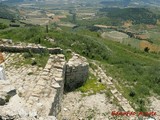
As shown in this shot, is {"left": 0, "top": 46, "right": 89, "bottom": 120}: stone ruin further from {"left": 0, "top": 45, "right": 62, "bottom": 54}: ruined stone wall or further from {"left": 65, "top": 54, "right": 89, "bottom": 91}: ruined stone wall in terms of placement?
{"left": 0, "top": 45, "right": 62, "bottom": 54}: ruined stone wall

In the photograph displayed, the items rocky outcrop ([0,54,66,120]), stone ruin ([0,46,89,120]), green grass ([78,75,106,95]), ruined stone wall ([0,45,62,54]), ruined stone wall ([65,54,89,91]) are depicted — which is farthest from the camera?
ruined stone wall ([0,45,62,54])

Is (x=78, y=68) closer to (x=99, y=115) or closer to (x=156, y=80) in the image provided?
(x=99, y=115)

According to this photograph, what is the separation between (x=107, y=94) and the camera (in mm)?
18344

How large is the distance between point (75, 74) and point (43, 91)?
548 cm

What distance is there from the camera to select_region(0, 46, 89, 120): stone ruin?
28.5ft

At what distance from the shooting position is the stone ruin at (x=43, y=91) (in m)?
8.70

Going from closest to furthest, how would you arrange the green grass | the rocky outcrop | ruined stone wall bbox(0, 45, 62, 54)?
the rocky outcrop, the green grass, ruined stone wall bbox(0, 45, 62, 54)

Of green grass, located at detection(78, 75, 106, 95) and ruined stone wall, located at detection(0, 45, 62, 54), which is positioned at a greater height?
ruined stone wall, located at detection(0, 45, 62, 54)

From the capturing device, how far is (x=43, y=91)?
13.5 m

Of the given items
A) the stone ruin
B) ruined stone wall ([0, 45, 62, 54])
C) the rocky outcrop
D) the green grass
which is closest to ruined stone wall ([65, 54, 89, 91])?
the stone ruin

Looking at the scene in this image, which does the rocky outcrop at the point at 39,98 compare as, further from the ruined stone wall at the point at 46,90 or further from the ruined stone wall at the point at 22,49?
the ruined stone wall at the point at 22,49

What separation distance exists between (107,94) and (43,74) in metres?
4.56

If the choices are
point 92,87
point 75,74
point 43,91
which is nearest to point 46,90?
point 43,91

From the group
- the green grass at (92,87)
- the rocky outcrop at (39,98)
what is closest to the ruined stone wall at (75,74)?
the green grass at (92,87)
